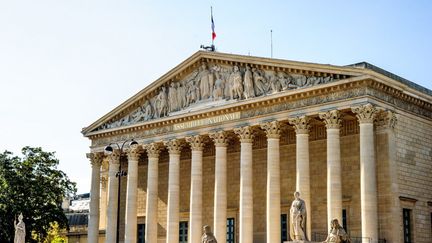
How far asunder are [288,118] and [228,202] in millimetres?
9622

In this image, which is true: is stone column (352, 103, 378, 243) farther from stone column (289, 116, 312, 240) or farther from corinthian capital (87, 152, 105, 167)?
corinthian capital (87, 152, 105, 167)

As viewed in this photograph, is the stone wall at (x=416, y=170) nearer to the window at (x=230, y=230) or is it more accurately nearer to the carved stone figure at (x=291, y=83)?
the carved stone figure at (x=291, y=83)

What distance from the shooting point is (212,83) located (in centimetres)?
4369

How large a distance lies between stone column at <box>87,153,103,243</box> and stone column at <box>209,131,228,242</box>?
12.1 meters

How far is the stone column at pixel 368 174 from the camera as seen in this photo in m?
34.7

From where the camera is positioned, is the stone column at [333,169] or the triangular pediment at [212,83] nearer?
the stone column at [333,169]

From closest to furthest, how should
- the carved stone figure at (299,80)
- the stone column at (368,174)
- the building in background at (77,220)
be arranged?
the stone column at (368,174) → the carved stone figure at (299,80) → the building in background at (77,220)

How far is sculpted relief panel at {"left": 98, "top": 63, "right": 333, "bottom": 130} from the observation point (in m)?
39.7

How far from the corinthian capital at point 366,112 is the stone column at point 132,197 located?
17286mm

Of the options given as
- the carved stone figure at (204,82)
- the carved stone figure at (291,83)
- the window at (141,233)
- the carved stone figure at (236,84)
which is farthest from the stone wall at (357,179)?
the carved stone figure at (291,83)

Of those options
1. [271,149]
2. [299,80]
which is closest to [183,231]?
[271,149]

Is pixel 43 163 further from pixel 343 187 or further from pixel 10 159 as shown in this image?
pixel 343 187

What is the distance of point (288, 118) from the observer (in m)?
38.8

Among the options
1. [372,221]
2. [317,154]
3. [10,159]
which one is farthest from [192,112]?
[10,159]
